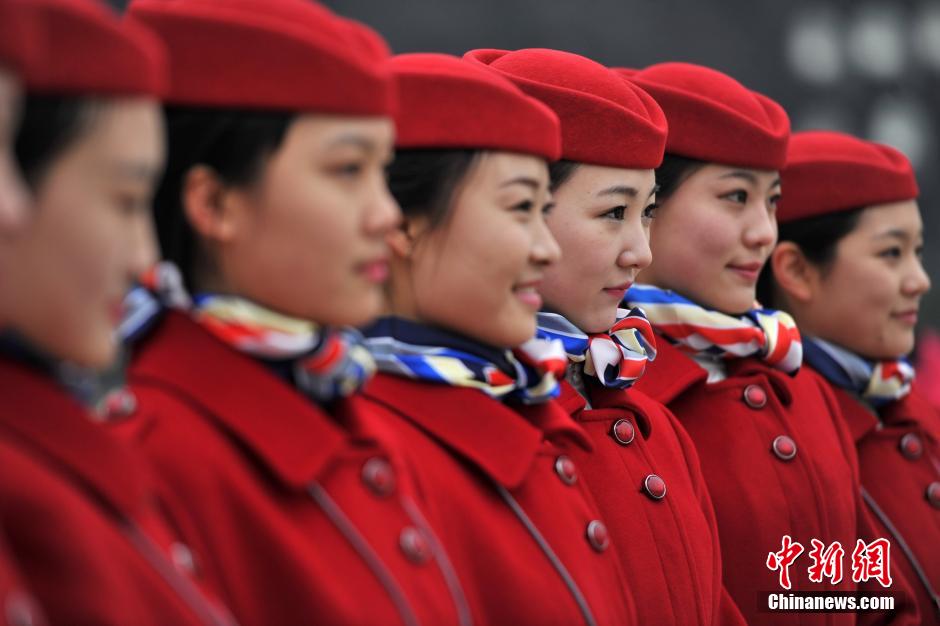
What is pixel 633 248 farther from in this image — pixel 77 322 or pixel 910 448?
pixel 77 322

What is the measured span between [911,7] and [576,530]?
27.2 feet

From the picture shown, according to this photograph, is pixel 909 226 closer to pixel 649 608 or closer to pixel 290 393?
pixel 649 608

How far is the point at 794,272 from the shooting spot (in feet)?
16.1

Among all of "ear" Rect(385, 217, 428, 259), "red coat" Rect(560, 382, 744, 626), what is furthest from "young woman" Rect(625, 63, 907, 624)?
"ear" Rect(385, 217, 428, 259)

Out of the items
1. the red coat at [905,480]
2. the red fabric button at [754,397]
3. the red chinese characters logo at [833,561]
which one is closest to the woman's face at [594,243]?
the red fabric button at [754,397]

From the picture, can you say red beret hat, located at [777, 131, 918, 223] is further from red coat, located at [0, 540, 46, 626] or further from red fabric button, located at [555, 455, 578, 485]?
red coat, located at [0, 540, 46, 626]

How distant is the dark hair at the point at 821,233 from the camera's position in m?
4.84

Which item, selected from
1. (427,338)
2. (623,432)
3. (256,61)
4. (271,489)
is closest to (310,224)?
(256,61)

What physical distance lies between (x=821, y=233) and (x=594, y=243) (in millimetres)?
1377

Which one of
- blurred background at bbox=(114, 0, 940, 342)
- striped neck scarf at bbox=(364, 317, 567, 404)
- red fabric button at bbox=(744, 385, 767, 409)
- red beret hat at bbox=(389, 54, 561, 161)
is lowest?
blurred background at bbox=(114, 0, 940, 342)

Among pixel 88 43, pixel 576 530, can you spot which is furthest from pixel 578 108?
pixel 88 43

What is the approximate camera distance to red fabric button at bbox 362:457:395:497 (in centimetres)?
273

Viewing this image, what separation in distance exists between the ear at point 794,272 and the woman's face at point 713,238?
572mm

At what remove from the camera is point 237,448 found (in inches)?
101
